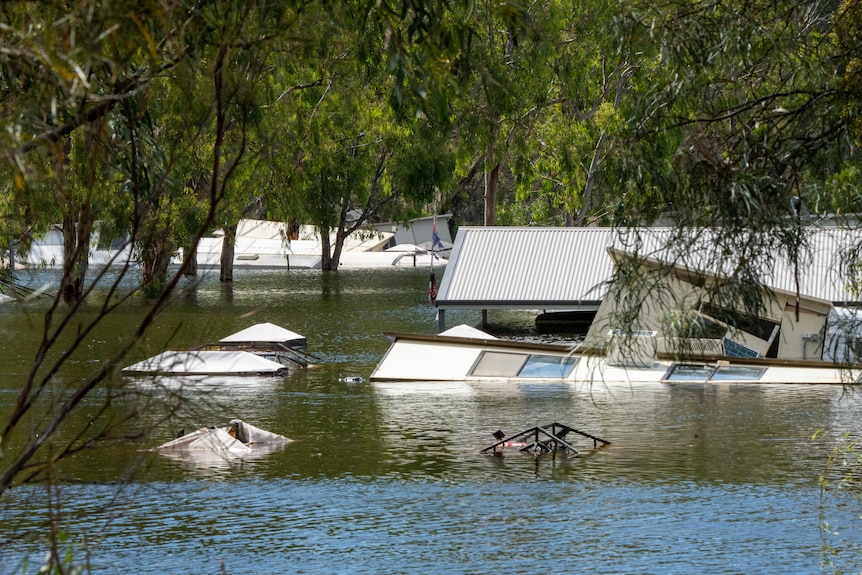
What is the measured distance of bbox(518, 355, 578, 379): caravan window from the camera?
34031 mm


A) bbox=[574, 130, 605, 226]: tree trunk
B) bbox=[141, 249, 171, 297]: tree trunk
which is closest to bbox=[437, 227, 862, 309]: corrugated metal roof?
bbox=[574, 130, 605, 226]: tree trunk

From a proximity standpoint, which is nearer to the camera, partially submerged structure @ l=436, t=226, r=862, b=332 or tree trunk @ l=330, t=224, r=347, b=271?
partially submerged structure @ l=436, t=226, r=862, b=332

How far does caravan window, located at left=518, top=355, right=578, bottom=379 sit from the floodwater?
680 millimetres

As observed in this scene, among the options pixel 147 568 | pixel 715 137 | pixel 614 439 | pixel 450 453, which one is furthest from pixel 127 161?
pixel 614 439

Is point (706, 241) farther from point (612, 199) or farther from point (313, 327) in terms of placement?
point (313, 327)

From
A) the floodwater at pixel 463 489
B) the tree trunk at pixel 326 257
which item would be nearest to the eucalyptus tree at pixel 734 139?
the floodwater at pixel 463 489

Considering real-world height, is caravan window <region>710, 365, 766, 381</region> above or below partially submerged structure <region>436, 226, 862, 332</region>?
below

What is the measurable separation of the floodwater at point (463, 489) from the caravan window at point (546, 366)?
68 centimetres

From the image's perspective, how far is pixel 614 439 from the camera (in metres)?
26.7

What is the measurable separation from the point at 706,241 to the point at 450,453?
15.7m

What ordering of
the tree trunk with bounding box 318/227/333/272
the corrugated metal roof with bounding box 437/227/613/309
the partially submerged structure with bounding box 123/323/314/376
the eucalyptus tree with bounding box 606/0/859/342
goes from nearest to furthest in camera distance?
the eucalyptus tree with bounding box 606/0/859/342 → the partially submerged structure with bounding box 123/323/314/376 → the corrugated metal roof with bounding box 437/227/613/309 → the tree trunk with bounding box 318/227/333/272

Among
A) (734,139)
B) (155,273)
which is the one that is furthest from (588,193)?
(155,273)

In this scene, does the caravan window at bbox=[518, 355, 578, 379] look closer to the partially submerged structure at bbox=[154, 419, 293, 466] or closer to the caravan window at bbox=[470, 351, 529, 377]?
the caravan window at bbox=[470, 351, 529, 377]

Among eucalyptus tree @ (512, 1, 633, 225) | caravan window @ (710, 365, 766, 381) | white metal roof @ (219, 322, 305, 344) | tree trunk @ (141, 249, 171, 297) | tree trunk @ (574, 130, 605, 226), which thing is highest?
eucalyptus tree @ (512, 1, 633, 225)
